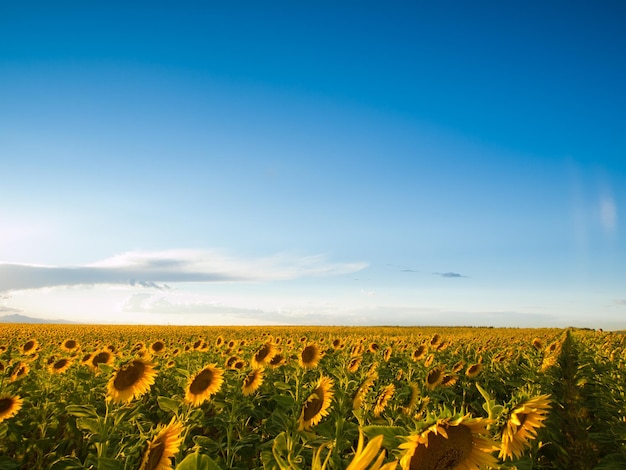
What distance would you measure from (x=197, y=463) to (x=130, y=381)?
18.5 feet

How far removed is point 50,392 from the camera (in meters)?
7.09

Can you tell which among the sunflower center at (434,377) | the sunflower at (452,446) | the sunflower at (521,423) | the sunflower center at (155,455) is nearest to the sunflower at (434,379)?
the sunflower center at (434,377)

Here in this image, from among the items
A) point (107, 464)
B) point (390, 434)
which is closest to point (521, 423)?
point (390, 434)

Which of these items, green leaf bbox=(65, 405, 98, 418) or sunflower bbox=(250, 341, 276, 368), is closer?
A: green leaf bbox=(65, 405, 98, 418)

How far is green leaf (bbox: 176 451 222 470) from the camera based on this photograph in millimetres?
1153

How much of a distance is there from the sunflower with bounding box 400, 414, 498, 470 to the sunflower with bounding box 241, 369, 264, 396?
446 centimetres

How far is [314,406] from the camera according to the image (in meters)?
4.67

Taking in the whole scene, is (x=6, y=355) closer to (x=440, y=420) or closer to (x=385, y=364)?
(x=385, y=364)

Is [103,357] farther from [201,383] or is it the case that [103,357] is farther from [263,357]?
[201,383]

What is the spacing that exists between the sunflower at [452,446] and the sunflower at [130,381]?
4.95 meters

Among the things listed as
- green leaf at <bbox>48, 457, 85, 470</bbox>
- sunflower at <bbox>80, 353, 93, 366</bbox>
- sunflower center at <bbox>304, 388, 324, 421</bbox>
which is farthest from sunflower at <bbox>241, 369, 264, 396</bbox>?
sunflower at <bbox>80, 353, 93, 366</bbox>

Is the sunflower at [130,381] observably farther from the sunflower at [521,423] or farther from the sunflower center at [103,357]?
the sunflower at [521,423]

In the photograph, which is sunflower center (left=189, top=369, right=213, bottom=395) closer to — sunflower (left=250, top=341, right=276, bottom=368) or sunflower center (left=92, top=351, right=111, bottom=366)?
sunflower (left=250, top=341, right=276, bottom=368)

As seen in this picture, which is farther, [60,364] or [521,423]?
[60,364]
